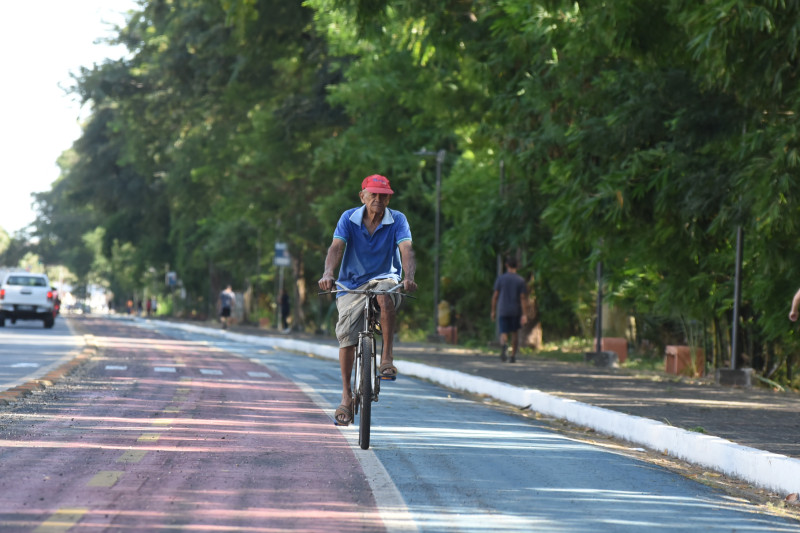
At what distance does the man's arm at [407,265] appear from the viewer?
9774 millimetres

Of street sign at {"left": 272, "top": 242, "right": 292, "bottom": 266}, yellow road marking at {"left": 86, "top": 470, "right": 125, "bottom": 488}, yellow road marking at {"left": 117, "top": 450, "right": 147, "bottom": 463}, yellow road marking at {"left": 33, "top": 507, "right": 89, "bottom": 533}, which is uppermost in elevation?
street sign at {"left": 272, "top": 242, "right": 292, "bottom": 266}

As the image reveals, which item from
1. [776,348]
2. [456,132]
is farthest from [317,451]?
[456,132]

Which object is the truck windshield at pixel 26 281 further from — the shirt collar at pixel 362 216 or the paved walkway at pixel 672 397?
the shirt collar at pixel 362 216

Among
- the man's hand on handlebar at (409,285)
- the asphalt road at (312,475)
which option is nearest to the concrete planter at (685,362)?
the asphalt road at (312,475)

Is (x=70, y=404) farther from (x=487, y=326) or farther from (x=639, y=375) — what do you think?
(x=487, y=326)

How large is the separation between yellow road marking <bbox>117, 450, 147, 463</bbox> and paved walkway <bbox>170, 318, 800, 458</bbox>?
492 cm

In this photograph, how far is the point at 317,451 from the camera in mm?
9602

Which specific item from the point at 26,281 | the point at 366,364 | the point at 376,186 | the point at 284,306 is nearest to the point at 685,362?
the point at 366,364

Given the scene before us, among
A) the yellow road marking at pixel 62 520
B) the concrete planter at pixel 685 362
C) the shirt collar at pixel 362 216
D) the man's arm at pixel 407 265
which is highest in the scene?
the shirt collar at pixel 362 216

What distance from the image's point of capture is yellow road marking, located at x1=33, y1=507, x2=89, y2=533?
20.0 ft

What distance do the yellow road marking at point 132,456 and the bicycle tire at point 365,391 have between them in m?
1.66

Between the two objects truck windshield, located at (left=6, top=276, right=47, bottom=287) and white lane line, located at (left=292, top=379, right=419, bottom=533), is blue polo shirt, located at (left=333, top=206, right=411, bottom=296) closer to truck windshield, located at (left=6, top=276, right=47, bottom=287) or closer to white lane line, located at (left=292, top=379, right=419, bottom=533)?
white lane line, located at (left=292, top=379, right=419, bottom=533)

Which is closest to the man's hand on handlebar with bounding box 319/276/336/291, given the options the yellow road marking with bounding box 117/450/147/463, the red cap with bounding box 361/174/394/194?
the red cap with bounding box 361/174/394/194

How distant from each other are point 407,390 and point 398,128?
23.3 meters
